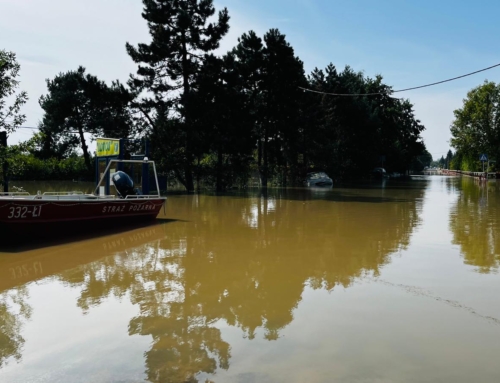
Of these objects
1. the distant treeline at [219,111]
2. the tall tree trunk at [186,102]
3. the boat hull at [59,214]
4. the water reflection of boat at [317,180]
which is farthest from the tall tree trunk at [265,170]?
the boat hull at [59,214]

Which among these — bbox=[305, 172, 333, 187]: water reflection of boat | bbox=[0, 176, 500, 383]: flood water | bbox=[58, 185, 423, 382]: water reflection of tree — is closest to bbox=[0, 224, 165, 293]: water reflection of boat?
bbox=[0, 176, 500, 383]: flood water

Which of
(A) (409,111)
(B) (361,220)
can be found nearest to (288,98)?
(B) (361,220)

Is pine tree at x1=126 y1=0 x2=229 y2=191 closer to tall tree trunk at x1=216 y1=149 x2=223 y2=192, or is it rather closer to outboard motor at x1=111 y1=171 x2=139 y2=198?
tall tree trunk at x1=216 y1=149 x2=223 y2=192

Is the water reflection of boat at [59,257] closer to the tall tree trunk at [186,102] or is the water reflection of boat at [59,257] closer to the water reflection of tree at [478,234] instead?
the water reflection of tree at [478,234]

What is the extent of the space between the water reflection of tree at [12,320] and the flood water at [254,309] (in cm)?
2

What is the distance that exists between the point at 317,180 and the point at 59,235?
32.3 m

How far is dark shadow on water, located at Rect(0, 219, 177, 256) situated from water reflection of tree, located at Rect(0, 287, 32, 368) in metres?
4.28

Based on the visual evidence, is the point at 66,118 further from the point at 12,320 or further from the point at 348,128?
the point at 12,320

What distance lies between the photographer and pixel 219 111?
108ft

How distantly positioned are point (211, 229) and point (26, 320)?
9121 mm

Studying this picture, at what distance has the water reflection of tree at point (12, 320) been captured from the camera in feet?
17.1

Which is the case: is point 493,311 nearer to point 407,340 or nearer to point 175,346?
point 407,340

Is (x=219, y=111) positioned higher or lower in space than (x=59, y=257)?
higher

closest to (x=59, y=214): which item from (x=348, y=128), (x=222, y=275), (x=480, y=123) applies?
(x=222, y=275)
